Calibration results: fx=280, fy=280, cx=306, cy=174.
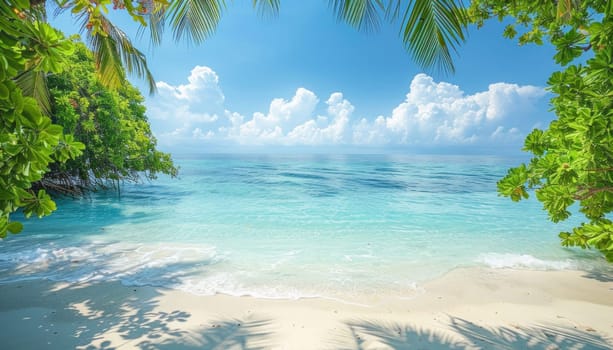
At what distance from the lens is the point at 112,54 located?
5961mm

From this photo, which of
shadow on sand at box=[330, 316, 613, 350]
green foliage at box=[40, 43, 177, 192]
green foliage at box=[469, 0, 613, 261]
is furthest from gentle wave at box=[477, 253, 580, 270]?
green foliage at box=[40, 43, 177, 192]

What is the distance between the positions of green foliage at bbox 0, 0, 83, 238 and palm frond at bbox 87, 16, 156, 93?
18.7ft

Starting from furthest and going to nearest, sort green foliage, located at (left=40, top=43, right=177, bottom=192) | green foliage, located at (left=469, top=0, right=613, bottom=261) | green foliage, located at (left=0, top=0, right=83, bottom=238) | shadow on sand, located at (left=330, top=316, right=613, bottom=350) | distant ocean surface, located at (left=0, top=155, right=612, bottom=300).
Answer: green foliage, located at (left=40, top=43, right=177, bottom=192) < distant ocean surface, located at (left=0, top=155, right=612, bottom=300) < shadow on sand, located at (left=330, top=316, right=613, bottom=350) < green foliage, located at (left=469, top=0, right=613, bottom=261) < green foliage, located at (left=0, top=0, right=83, bottom=238)

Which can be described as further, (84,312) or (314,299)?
(314,299)

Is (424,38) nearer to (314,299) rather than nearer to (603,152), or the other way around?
(603,152)

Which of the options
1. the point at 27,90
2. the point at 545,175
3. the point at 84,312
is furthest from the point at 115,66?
the point at 545,175

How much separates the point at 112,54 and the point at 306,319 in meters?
6.51

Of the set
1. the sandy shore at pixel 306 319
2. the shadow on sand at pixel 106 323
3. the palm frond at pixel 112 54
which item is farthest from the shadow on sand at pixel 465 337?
the palm frond at pixel 112 54

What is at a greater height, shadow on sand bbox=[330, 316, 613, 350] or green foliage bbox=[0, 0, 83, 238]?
green foliage bbox=[0, 0, 83, 238]

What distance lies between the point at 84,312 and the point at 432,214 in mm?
10902

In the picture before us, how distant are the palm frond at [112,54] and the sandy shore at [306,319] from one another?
428cm

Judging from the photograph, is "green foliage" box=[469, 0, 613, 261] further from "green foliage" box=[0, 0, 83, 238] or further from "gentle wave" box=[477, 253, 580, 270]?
"gentle wave" box=[477, 253, 580, 270]

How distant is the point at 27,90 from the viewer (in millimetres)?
5238

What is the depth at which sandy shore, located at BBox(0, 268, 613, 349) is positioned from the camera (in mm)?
2811
